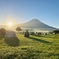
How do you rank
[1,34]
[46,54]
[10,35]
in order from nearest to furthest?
[46,54]
[10,35]
[1,34]

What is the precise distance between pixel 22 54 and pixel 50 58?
4.51 m

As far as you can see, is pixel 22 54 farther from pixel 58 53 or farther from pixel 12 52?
pixel 58 53

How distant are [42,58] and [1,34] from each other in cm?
2872

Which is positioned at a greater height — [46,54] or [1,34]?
[1,34]

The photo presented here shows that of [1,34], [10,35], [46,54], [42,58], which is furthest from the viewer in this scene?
[1,34]

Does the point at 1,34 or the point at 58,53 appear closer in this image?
the point at 58,53

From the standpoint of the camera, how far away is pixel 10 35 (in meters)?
47.4

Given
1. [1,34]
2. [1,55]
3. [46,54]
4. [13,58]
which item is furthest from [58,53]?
[1,34]

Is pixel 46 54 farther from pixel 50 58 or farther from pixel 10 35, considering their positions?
pixel 10 35

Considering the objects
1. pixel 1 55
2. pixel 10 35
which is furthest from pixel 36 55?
pixel 10 35

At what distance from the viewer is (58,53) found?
27.9m

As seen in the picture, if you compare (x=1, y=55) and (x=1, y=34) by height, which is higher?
(x=1, y=34)

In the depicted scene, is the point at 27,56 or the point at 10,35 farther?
the point at 10,35

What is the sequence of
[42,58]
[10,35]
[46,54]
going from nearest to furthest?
[42,58], [46,54], [10,35]
